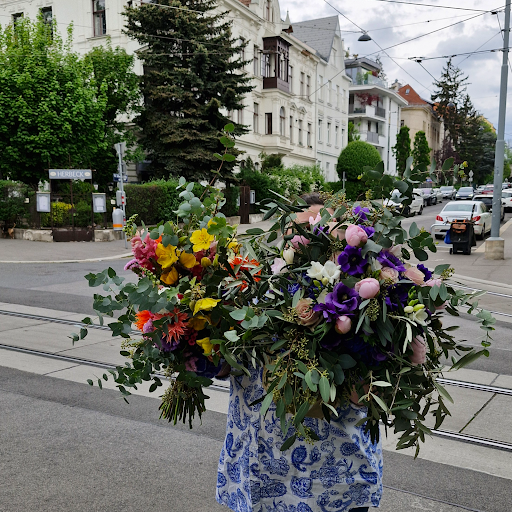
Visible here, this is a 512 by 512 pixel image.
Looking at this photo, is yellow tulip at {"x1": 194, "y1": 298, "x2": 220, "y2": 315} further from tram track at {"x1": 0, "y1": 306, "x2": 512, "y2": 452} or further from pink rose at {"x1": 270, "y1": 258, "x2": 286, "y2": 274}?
tram track at {"x1": 0, "y1": 306, "x2": 512, "y2": 452}

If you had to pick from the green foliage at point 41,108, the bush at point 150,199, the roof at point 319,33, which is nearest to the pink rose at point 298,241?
the bush at point 150,199

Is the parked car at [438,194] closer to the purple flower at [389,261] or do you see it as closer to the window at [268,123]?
the window at [268,123]

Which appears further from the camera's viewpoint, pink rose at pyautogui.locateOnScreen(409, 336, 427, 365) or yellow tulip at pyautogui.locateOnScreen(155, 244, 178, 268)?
yellow tulip at pyautogui.locateOnScreen(155, 244, 178, 268)

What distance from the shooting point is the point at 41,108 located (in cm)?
2273

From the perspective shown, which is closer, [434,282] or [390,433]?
[434,282]

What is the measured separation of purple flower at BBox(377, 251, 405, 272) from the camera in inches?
75.8

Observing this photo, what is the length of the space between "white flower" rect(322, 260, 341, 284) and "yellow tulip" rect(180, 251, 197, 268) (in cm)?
54

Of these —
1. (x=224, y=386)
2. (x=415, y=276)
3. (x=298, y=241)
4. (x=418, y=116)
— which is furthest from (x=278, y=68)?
(x=418, y=116)

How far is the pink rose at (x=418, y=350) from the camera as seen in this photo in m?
1.91

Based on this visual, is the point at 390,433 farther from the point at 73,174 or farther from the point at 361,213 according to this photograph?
the point at 73,174

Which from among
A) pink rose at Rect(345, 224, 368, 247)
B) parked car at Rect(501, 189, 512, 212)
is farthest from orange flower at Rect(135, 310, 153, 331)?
parked car at Rect(501, 189, 512, 212)

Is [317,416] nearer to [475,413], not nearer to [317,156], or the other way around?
[475,413]

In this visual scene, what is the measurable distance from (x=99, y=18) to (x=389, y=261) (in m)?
32.2

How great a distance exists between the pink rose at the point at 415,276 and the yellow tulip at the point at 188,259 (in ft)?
2.52
